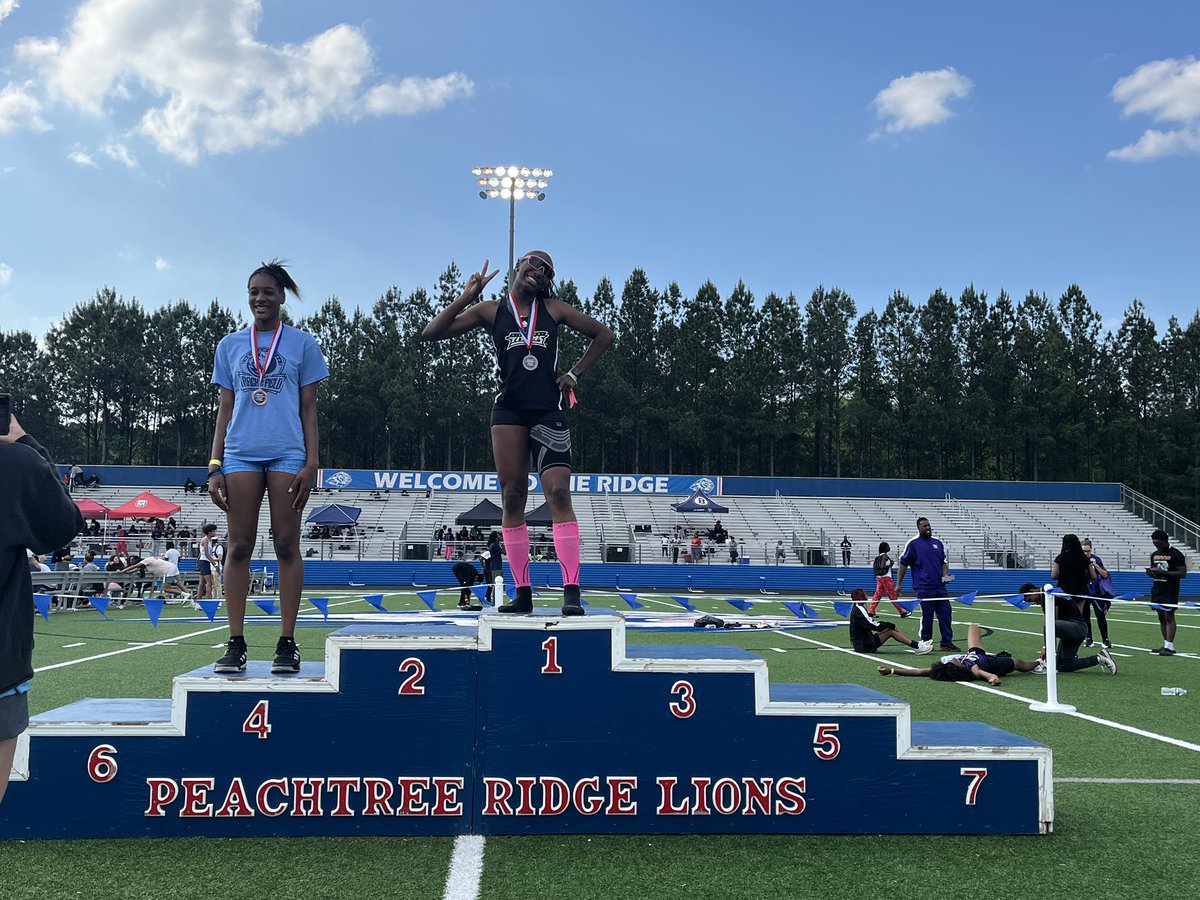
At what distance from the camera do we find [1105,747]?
20.5ft

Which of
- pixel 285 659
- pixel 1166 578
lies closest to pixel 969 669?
pixel 1166 578

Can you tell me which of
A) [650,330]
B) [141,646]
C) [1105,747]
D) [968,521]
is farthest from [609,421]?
[1105,747]

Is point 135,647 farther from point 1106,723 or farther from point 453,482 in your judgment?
point 453,482

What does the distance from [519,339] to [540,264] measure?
480 mm

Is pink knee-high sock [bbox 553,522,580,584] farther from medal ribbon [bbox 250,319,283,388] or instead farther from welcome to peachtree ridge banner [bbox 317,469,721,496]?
welcome to peachtree ridge banner [bbox 317,469,721,496]

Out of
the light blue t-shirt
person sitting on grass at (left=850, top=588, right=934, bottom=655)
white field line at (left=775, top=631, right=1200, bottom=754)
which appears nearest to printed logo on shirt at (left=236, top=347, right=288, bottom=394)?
the light blue t-shirt

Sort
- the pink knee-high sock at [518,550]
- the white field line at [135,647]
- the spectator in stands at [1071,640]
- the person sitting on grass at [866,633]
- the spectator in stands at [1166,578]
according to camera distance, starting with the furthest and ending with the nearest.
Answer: the spectator in stands at [1166,578], the person sitting on grass at [866,633], the spectator in stands at [1071,640], the white field line at [135,647], the pink knee-high sock at [518,550]

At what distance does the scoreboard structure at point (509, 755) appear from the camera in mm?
4105

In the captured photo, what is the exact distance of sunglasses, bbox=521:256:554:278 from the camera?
5.09 metres

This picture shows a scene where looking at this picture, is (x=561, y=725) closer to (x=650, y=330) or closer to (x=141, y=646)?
(x=141, y=646)

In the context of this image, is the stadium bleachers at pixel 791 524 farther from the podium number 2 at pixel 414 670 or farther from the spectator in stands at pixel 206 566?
the podium number 2 at pixel 414 670

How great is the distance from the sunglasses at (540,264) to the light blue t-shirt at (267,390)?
1324 mm

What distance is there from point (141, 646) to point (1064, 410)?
62717mm

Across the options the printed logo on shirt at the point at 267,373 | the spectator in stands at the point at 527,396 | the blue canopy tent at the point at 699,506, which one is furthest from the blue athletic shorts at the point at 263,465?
the blue canopy tent at the point at 699,506
